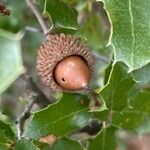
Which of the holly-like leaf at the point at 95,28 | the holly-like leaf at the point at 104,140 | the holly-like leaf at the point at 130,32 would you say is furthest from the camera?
the holly-like leaf at the point at 95,28

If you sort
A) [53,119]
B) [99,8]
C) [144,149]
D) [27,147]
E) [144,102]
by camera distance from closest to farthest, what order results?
[27,147], [53,119], [144,102], [99,8], [144,149]

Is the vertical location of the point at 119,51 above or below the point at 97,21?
above

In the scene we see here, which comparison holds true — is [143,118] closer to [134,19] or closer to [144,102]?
[144,102]

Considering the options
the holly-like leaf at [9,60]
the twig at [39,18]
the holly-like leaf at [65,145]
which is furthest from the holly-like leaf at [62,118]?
the twig at [39,18]

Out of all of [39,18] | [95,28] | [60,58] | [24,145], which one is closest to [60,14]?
[60,58]

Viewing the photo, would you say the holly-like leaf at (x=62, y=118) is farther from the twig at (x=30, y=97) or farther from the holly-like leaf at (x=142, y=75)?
the holly-like leaf at (x=142, y=75)

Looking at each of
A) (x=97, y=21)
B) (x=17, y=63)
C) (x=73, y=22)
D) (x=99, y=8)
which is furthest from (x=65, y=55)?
(x=97, y=21)

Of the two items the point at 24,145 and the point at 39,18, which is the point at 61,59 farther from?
the point at 24,145

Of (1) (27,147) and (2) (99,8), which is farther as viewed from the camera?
(2) (99,8)
